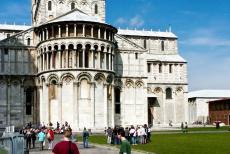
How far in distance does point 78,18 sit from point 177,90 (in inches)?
1135

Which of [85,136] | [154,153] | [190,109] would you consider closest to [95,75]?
[85,136]

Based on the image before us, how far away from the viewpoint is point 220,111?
93562 millimetres

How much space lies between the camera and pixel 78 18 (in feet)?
192

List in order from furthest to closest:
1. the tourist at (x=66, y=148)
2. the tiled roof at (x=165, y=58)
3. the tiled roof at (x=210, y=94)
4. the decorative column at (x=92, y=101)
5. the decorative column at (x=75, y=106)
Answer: the tiled roof at (x=210, y=94) < the tiled roof at (x=165, y=58) < the decorative column at (x=92, y=101) < the decorative column at (x=75, y=106) < the tourist at (x=66, y=148)

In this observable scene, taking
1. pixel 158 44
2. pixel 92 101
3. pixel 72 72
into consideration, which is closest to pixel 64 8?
pixel 72 72

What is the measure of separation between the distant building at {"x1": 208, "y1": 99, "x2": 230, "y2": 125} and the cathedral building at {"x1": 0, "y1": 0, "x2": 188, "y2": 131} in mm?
30122

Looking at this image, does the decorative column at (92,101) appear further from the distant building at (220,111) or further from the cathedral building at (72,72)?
the distant building at (220,111)

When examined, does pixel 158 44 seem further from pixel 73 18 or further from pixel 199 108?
pixel 73 18

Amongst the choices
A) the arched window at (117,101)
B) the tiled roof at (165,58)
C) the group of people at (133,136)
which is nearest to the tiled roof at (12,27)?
the tiled roof at (165,58)

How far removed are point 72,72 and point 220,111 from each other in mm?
46486

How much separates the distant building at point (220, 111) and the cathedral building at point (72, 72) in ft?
98.8

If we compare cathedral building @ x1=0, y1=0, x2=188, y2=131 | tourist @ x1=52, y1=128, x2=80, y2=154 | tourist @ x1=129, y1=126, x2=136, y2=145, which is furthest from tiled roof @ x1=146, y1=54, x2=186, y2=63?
tourist @ x1=52, y1=128, x2=80, y2=154

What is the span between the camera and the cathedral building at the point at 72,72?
187 feet

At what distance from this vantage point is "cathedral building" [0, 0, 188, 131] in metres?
56.9
